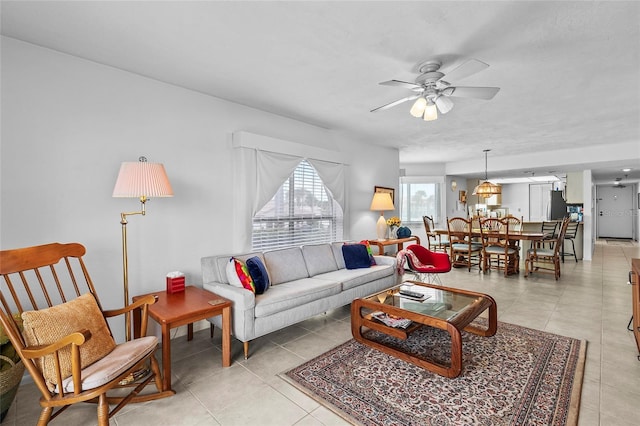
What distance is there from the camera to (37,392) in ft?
7.23

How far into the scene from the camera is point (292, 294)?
9.73 feet

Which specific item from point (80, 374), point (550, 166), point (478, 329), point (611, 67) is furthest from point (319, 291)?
point (550, 166)

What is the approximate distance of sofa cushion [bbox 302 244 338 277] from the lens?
384cm

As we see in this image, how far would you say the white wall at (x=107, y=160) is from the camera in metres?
2.32

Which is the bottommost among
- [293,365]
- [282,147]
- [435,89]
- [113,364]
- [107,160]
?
[293,365]

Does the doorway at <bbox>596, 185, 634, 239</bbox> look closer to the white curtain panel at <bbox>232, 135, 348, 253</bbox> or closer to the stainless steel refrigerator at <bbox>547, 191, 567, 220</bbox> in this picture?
the stainless steel refrigerator at <bbox>547, 191, 567, 220</bbox>

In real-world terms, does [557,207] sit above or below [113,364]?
above

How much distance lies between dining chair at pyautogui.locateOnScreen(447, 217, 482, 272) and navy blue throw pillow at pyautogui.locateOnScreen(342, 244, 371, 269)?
2.86 metres

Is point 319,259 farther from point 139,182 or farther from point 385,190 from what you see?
point 385,190

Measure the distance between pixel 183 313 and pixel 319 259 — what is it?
6.32ft

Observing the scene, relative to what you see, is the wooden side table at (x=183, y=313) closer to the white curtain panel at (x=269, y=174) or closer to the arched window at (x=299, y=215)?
the arched window at (x=299, y=215)

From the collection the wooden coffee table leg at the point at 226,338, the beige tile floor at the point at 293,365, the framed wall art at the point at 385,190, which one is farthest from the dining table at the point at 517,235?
the wooden coffee table leg at the point at 226,338

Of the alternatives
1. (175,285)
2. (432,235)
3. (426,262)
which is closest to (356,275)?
(426,262)

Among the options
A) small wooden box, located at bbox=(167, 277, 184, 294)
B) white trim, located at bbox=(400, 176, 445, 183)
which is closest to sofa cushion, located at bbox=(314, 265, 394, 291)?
small wooden box, located at bbox=(167, 277, 184, 294)
